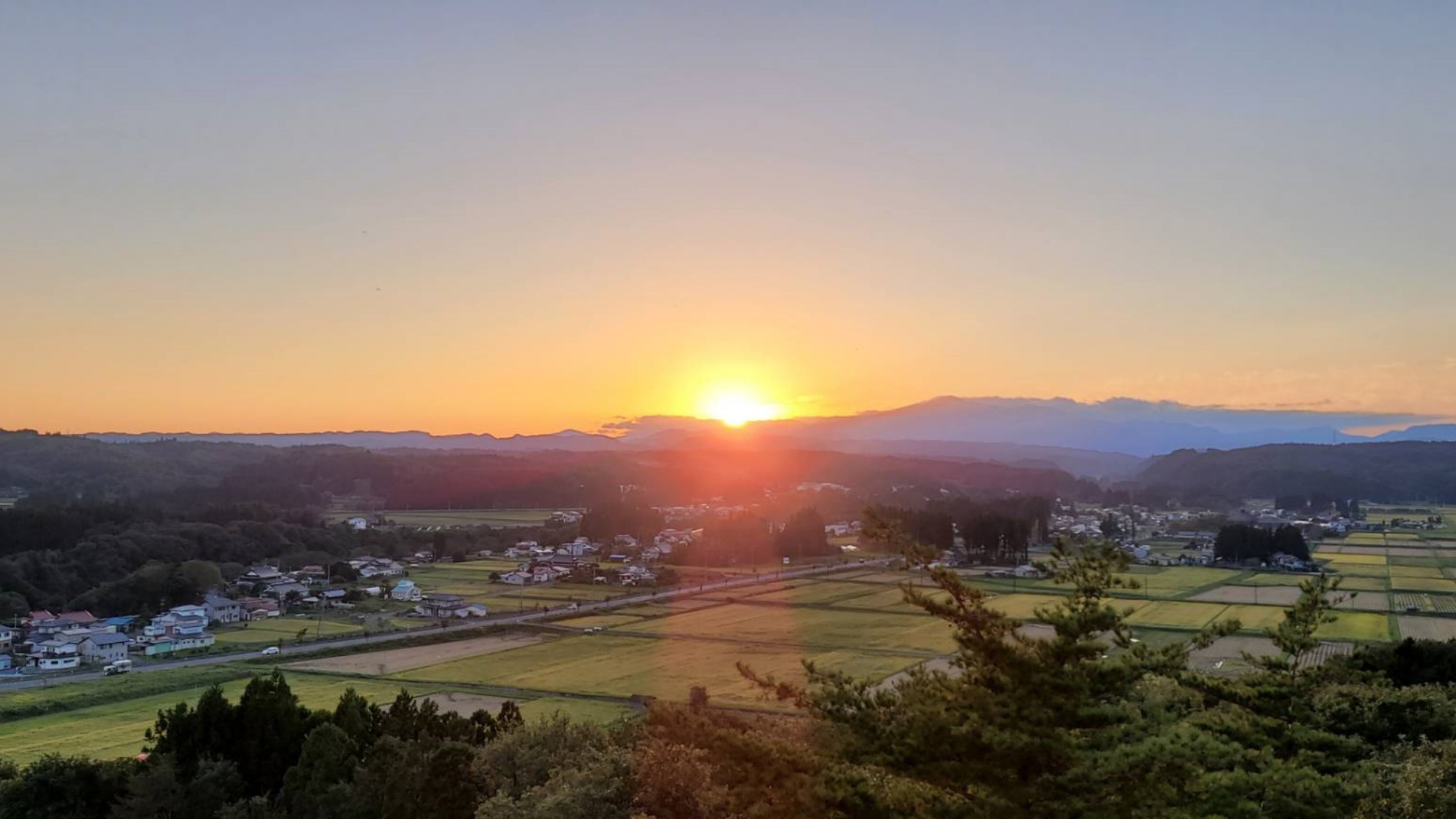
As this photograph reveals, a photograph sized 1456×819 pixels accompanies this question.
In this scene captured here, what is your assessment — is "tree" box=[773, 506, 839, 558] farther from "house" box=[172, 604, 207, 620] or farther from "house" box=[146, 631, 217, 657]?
"house" box=[146, 631, 217, 657]

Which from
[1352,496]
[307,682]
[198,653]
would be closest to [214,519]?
[198,653]

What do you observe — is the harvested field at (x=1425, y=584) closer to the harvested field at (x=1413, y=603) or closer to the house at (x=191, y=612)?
the harvested field at (x=1413, y=603)

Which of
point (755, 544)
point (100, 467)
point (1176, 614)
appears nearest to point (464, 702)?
point (1176, 614)

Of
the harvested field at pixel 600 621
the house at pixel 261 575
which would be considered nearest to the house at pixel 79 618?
the house at pixel 261 575

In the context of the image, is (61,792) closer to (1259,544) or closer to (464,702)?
(464,702)

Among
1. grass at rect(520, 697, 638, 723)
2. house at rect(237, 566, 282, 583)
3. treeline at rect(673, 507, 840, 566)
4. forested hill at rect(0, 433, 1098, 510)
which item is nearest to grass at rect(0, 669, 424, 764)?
grass at rect(520, 697, 638, 723)

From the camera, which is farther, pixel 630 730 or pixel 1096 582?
pixel 630 730

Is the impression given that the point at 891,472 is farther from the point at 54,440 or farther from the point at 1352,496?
the point at 54,440
